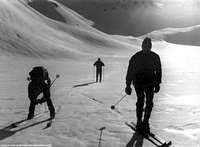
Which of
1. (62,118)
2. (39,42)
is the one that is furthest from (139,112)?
(39,42)

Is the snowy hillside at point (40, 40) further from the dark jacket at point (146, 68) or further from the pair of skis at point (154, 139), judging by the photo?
the pair of skis at point (154, 139)

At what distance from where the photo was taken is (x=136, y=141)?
285 inches

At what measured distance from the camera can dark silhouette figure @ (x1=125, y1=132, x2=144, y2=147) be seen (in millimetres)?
7000

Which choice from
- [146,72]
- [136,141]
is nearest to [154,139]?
[136,141]

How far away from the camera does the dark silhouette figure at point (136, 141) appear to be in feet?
23.0

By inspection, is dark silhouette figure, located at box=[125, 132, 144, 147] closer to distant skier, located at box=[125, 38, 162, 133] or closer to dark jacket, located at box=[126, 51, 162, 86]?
distant skier, located at box=[125, 38, 162, 133]

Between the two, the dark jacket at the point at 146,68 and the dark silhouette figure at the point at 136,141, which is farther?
the dark jacket at the point at 146,68

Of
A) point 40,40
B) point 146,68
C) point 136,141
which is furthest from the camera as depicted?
point 40,40

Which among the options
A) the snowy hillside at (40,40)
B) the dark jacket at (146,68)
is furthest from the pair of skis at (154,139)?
the snowy hillside at (40,40)

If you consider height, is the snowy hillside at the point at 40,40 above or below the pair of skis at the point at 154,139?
above

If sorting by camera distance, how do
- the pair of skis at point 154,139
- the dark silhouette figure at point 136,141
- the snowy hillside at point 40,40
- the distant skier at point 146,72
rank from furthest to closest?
1. the snowy hillside at point 40,40
2. the distant skier at point 146,72
3. the dark silhouette figure at point 136,141
4. the pair of skis at point 154,139

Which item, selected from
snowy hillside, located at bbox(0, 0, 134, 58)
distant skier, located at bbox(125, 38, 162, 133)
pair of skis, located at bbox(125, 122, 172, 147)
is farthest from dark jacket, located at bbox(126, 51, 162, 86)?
snowy hillside, located at bbox(0, 0, 134, 58)

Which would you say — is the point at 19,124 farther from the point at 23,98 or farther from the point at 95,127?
the point at 23,98

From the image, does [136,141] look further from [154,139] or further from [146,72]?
[146,72]
